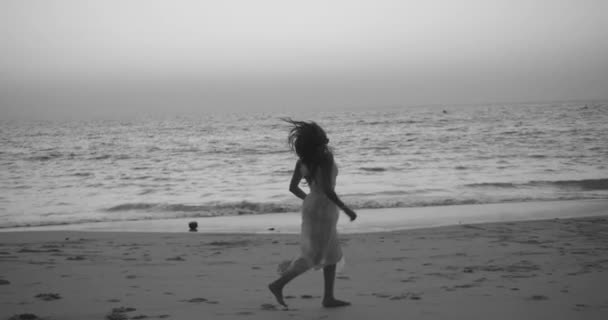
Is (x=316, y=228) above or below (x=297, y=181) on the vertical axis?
below

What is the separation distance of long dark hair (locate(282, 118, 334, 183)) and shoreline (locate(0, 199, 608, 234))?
495 centimetres

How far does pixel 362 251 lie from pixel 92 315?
3.75 metres

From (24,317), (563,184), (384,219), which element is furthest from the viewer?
(563,184)

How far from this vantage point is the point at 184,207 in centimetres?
1348

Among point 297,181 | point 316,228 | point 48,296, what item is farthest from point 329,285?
point 48,296

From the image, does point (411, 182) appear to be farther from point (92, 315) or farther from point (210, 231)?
point (92, 315)

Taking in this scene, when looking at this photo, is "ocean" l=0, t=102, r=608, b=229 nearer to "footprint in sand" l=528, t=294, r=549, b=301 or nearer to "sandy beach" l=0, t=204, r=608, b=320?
"sandy beach" l=0, t=204, r=608, b=320

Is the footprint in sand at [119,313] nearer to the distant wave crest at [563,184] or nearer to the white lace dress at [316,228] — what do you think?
the white lace dress at [316,228]

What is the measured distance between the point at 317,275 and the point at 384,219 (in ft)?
16.8

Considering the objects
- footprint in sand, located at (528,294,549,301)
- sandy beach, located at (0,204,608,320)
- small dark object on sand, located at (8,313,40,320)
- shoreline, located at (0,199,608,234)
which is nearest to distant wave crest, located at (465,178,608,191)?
shoreline, located at (0,199,608,234)

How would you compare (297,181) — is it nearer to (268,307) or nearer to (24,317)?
(268,307)

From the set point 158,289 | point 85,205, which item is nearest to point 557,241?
point 158,289

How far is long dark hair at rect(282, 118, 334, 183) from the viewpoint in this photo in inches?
164

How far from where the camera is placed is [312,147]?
417 cm
